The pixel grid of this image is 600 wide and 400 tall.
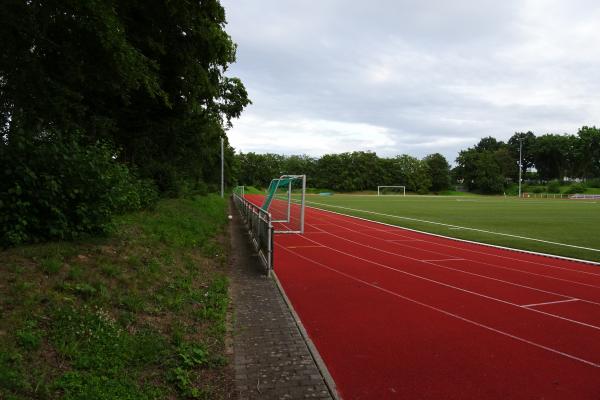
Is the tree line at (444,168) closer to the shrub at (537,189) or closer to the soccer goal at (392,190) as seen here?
the soccer goal at (392,190)

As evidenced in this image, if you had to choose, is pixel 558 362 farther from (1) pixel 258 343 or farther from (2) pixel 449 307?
(1) pixel 258 343

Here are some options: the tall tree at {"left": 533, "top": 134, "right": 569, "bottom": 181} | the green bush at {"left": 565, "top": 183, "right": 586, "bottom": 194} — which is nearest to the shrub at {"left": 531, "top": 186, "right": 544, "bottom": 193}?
the green bush at {"left": 565, "top": 183, "right": 586, "bottom": 194}

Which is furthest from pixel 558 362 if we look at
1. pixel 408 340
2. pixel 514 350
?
pixel 408 340

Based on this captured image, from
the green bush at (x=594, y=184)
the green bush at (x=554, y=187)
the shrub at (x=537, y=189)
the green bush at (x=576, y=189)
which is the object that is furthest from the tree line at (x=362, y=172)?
the green bush at (x=594, y=184)

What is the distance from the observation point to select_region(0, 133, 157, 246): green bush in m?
5.01

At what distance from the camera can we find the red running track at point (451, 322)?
13.2ft

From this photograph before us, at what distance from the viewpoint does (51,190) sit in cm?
529

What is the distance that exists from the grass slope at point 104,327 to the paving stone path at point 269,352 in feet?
0.67

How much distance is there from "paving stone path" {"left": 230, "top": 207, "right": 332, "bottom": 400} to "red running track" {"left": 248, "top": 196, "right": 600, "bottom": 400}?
0.26 metres

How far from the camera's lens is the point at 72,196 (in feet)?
18.3

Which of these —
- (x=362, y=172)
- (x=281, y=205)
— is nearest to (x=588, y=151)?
(x=362, y=172)

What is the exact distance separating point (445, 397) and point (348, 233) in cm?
1262

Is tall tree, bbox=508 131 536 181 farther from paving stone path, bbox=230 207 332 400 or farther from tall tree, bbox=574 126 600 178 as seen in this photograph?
paving stone path, bbox=230 207 332 400

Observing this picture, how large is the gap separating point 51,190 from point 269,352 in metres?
3.26
